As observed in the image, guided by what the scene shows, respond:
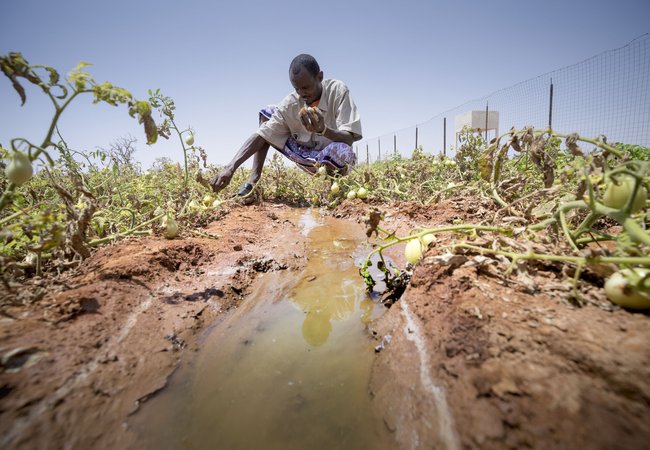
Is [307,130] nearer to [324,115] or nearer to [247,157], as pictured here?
[324,115]

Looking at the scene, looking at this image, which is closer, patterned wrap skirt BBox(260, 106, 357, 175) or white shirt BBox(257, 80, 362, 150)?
patterned wrap skirt BBox(260, 106, 357, 175)

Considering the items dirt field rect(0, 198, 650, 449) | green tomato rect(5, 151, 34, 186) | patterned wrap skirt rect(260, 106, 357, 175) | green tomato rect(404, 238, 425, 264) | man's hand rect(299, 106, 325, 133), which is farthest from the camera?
patterned wrap skirt rect(260, 106, 357, 175)

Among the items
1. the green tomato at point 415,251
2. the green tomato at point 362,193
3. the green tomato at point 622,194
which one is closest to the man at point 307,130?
the green tomato at point 362,193

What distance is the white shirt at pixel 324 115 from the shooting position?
4.52 m

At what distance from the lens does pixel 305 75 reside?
4027mm

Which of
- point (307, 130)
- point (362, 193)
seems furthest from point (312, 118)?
point (362, 193)

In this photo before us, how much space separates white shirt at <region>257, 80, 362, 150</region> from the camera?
452 centimetres

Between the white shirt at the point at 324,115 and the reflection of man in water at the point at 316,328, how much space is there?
344 centimetres

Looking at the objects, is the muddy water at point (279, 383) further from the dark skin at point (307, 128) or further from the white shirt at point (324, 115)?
the white shirt at point (324, 115)

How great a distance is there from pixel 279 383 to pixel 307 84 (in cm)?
392

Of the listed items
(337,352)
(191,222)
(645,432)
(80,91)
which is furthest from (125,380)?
(191,222)

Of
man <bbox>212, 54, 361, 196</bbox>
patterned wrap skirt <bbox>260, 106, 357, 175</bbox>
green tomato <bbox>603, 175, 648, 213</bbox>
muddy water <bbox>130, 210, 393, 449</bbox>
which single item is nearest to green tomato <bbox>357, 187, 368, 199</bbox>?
patterned wrap skirt <bbox>260, 106, 357, 175</bbox>

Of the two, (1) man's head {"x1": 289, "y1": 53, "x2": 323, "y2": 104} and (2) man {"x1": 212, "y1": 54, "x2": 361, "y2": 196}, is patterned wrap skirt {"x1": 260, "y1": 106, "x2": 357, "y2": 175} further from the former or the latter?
(1) man's head {"x1": 289, "y1": 53, "x2": 323, "y2": 104}

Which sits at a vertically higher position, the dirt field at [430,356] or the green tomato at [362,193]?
the green tomato at [362,193]
